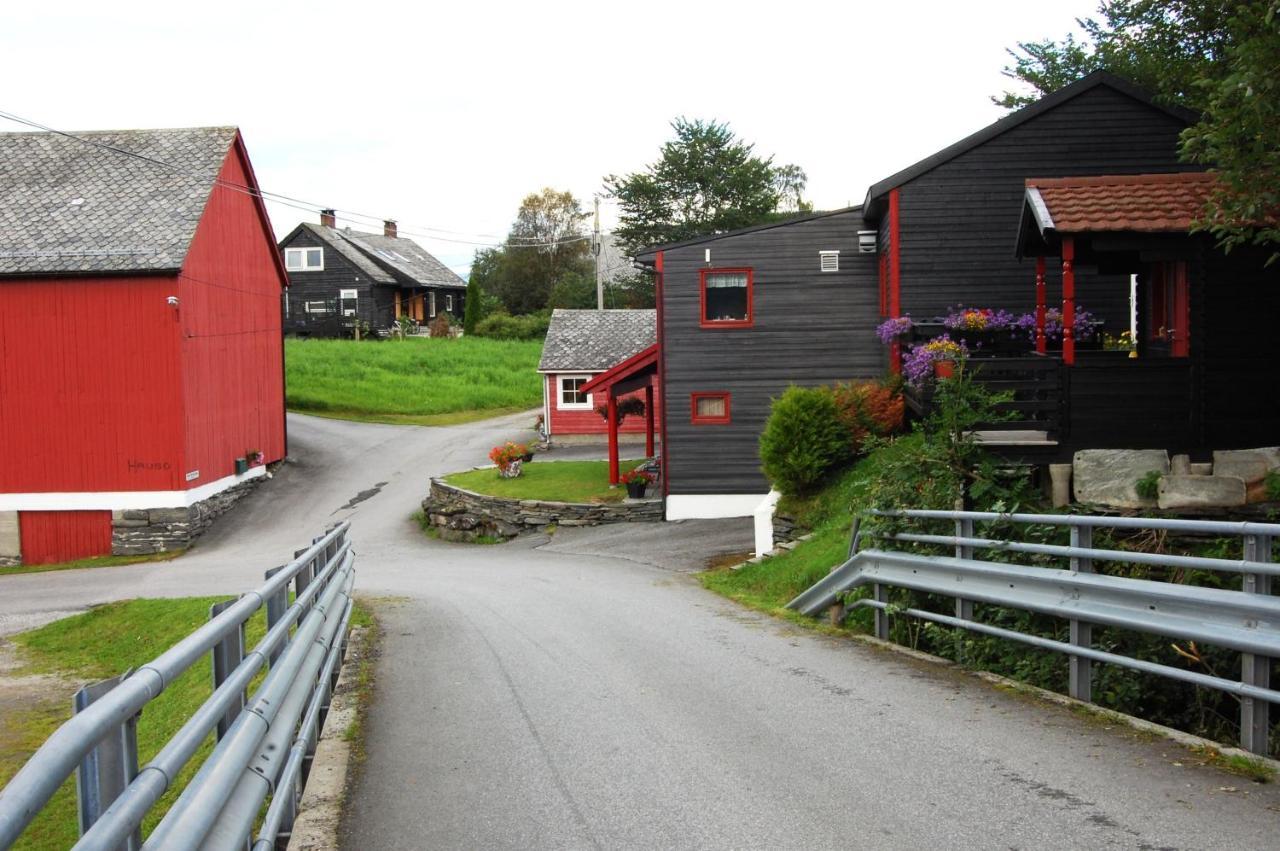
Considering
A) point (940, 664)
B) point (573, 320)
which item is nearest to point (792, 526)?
point (940, 664)

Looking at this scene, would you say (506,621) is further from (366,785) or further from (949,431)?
(366,785)

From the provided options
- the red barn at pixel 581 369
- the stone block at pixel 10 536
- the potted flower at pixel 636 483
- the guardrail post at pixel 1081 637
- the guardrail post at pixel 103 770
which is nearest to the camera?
the guardrail post at pixel 103 770

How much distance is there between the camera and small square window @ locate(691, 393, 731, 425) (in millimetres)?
29750

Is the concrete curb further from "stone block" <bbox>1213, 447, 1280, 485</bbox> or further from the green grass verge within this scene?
the green grass verge

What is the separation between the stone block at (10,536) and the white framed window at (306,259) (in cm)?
4405

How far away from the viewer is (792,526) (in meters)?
21.7

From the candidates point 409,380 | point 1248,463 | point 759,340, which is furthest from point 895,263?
point 409,380

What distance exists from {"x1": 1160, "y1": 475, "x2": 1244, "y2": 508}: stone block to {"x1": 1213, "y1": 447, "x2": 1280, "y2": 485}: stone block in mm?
397

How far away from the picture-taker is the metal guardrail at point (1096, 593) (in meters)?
5.88

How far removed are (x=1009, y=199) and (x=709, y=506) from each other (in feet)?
34.3

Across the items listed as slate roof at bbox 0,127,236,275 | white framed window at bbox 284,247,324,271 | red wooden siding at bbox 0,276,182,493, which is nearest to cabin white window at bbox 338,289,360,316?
white framed window at bbox 284,247,324,271

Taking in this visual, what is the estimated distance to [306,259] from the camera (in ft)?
239

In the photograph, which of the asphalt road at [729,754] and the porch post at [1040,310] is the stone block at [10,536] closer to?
the asphalt road at [729,754]

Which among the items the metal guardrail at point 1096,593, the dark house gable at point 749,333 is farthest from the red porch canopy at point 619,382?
the metal guardrail at point 1096,593
